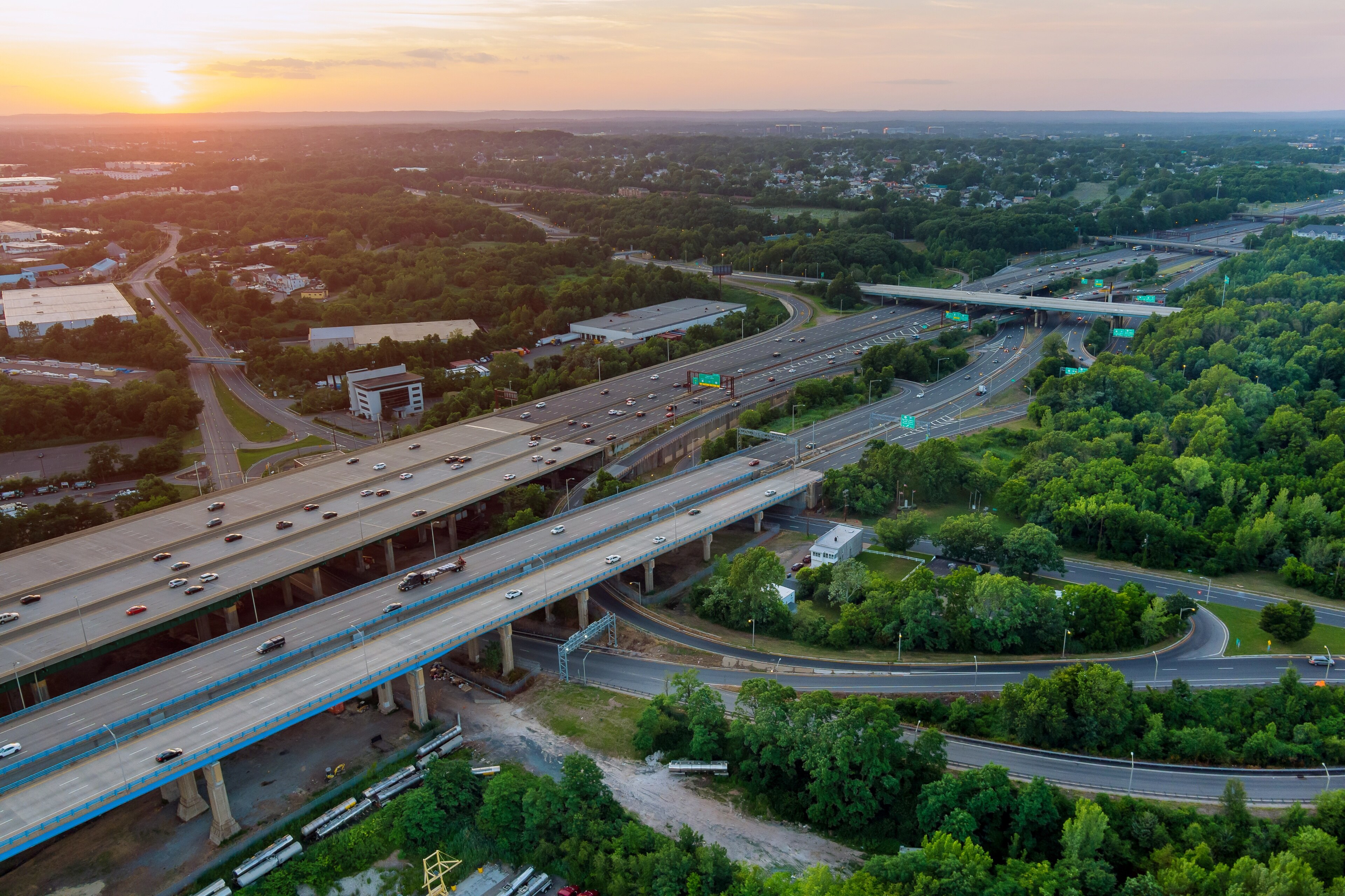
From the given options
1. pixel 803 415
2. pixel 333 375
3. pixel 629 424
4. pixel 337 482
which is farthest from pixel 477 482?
pixel 333 375

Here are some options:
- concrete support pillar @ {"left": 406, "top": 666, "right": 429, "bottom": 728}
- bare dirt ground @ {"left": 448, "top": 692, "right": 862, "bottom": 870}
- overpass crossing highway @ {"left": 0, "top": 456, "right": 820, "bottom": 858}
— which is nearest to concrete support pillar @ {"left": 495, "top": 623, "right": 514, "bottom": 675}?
overpass crossing highway @ {"left": 0, "top": 456, "right": 820, "bottom": 858}

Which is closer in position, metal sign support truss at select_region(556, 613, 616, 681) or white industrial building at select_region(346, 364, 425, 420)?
metal sign support truss at select_region(556, 613, 616, 681)

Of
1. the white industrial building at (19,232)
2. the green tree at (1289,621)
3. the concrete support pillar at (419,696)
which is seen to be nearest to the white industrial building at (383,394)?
the concrete support pillar at (419,696)

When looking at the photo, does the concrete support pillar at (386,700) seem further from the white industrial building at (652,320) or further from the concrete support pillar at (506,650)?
the white industrial building at (652,320)

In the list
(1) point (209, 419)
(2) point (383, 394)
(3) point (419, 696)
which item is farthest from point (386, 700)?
(1) point (209, 419)

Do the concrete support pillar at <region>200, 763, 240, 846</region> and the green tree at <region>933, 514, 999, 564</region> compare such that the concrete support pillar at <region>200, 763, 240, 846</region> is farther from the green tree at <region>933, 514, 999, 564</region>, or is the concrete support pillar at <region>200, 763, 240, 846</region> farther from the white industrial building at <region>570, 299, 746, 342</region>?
the white industrial building at <region>570, 299, 746, 342</region>

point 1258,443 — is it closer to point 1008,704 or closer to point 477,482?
point 1008,704
